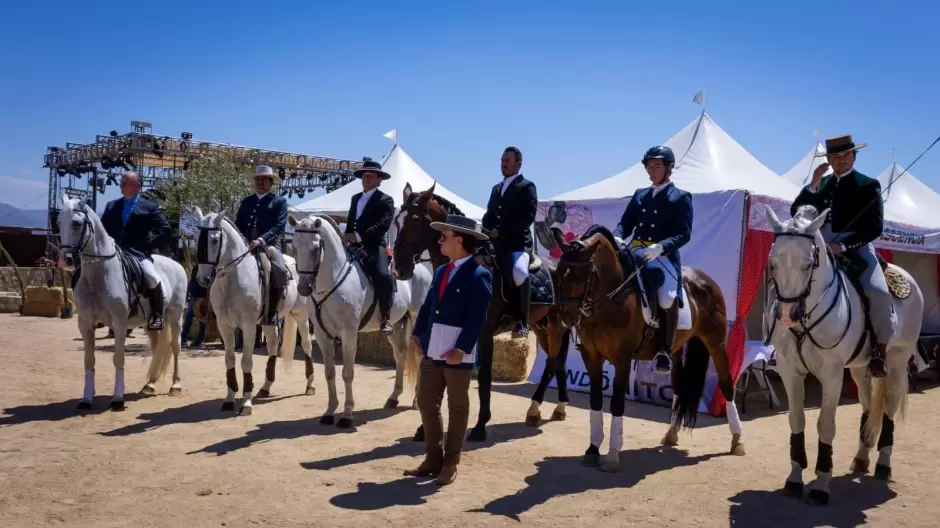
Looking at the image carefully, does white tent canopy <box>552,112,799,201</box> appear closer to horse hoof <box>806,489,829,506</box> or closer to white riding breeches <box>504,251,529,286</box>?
white riding breeches <box>504,251,529,286</box>

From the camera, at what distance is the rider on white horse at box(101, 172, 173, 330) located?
8641 mm

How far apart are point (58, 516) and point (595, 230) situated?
4.59m

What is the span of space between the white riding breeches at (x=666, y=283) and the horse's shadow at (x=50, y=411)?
6.20 meters

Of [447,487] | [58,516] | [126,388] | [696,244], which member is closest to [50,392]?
[126,388]

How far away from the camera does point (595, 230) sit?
20.9ft

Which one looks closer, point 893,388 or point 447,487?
point 447,487

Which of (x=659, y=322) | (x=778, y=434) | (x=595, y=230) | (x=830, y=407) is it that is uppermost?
(x=595, y=230)

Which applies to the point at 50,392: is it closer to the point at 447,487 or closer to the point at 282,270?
the point at 282,270

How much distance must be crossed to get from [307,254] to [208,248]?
4.29 feet

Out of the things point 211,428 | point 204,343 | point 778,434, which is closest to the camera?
point 211,428

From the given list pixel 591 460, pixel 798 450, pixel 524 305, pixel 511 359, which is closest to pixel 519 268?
pixel 524 305

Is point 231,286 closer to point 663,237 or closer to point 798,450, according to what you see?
point 663,237

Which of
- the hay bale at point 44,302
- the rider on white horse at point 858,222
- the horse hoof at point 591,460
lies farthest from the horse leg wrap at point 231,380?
the hay bale at point 44,302

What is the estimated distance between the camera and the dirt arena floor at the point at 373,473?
4.94 metres
